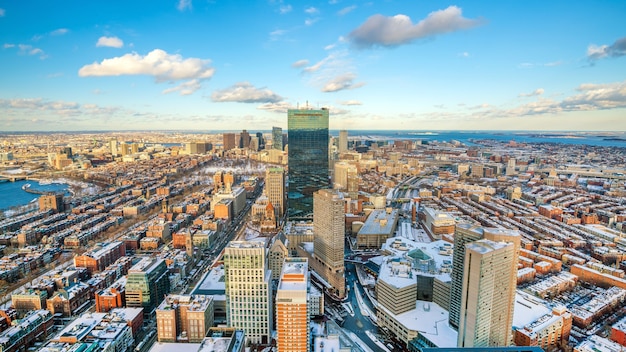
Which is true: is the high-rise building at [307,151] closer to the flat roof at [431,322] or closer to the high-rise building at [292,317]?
the flat roof at [431,322]

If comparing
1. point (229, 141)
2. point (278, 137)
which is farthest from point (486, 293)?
point (229, 141)

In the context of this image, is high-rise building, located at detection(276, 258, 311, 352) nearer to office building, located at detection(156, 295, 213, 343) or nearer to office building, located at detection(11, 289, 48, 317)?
office building, located at detection(156, 295, 213, 343)

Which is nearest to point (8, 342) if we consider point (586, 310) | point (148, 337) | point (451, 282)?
point (148, 337)

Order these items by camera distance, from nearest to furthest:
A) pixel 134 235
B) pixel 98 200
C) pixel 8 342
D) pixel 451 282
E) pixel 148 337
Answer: pixel 8 342, pixel 148 337, pixel 451 282, pixel 134 235, pixel 98 200

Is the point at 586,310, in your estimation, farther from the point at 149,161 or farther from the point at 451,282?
the point at 149,161

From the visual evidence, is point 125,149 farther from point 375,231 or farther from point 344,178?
point 375,231

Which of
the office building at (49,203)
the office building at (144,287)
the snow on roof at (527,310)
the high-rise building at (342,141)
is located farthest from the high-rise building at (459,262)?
the high-rise building at (342,141)

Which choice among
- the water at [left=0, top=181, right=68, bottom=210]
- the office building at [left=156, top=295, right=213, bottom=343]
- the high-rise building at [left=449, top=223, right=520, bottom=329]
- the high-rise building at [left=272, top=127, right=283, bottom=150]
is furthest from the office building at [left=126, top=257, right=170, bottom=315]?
the high-rise building at [left=272, top=127, right=283, bottom=150]
